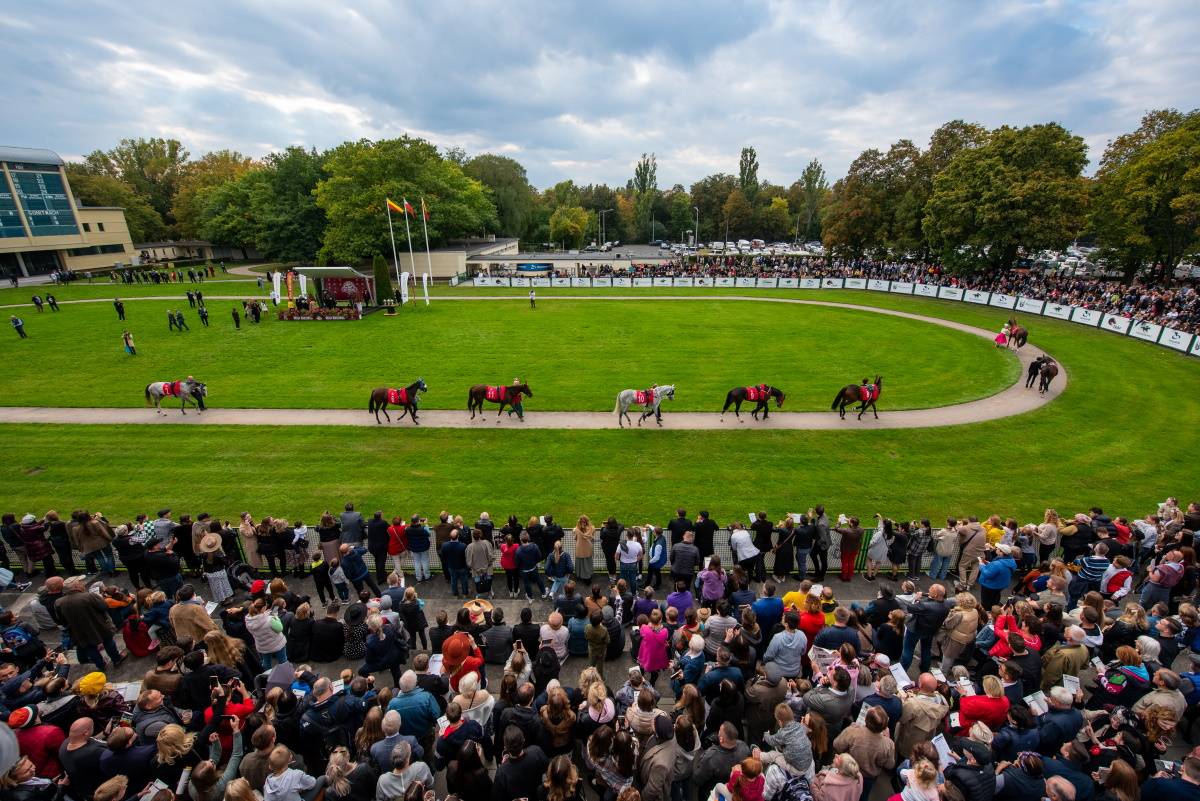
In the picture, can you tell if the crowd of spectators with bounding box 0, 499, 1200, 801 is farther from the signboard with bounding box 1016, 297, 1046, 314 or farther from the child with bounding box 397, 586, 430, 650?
the signboard with bounding box 1016, 297, 1046, 314

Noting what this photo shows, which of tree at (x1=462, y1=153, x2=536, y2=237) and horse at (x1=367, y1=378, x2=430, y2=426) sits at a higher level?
tree at (x1=462, y1=153, x2=536, y2=237)

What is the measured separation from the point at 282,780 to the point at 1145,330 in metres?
44.4

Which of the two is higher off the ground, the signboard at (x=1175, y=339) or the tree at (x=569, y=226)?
the tree at (x=569, y=226)

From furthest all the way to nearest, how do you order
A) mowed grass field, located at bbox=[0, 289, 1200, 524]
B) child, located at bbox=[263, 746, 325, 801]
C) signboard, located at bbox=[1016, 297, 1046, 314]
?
signboard, located at bbox=[1016, 297, 1046, 314] < mowed grass field, located at bbox=[0, 289, 1200, 524] < child, located at bbox=[263, 746, 325, 801]

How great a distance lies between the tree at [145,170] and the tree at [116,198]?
8.46 m

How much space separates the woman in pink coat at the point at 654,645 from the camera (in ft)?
26.4

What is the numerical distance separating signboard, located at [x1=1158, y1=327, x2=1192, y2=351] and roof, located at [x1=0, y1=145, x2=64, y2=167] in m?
104

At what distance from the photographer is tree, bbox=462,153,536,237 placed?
87.6 metres

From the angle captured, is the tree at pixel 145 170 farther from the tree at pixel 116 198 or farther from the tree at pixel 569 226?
the tree at pixel 569 226

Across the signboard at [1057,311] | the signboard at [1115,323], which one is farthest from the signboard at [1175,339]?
the signboard at [1057,311]

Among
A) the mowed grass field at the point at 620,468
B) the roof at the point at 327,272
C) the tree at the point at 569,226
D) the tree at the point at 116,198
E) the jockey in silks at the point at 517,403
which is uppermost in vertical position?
the tree at the point at 116,198

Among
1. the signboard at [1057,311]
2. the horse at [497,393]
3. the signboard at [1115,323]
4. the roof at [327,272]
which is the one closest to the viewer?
the horse at [497,393]

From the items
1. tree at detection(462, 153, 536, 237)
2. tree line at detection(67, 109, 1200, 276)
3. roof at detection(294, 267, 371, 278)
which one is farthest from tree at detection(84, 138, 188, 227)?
roof at detection(294, 267, 371, 278)

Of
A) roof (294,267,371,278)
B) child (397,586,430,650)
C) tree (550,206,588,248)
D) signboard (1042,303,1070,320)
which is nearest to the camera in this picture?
child (397,586,430,650)
